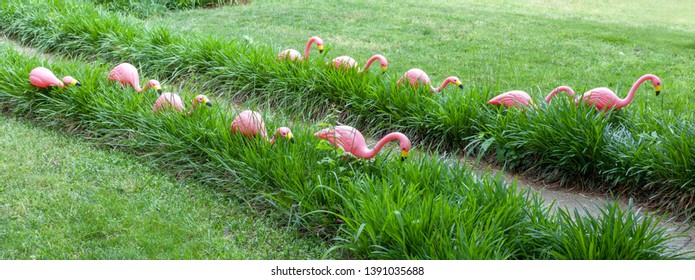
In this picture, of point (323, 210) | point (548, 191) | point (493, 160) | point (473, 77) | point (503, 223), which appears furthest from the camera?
point (473, 77)

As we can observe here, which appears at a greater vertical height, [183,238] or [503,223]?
[503,223]

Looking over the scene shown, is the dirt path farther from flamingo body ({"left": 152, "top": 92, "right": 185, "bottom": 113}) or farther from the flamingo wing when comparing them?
flamingo body ({"left": 152, "top": 92, "right": 185, "bottom": 113})

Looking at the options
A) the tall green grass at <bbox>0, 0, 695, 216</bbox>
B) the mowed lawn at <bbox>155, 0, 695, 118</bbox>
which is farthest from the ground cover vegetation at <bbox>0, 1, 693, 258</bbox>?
the mowed lawn at <bbox>155, 0, 695, 118</bbox>

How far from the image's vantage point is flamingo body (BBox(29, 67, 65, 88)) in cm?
503

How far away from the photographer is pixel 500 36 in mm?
7926

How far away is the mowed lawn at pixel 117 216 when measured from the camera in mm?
3324

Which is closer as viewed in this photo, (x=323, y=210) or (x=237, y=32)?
(x=323, y=210)

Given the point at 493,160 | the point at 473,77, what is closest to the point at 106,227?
the point at 493,160

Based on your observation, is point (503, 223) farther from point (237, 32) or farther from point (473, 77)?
point (237, 32)

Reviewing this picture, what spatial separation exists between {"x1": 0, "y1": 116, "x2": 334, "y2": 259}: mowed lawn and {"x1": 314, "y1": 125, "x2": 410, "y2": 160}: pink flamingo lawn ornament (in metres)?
0.57

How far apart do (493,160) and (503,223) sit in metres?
1.36

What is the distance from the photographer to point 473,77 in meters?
6.20

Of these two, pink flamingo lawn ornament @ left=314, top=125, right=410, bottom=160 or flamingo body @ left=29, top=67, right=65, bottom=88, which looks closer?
pink flamingo lawn ornament @ left=314, top=125, right=410, bottom=160

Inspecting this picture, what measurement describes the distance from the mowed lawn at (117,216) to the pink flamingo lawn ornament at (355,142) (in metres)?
0.57
